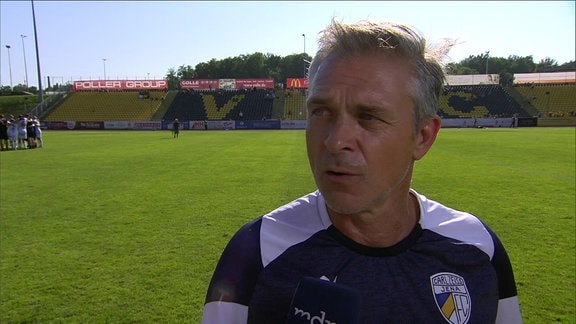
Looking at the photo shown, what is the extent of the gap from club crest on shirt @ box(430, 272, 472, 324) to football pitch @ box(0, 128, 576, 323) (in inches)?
124

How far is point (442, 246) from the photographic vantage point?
164cm

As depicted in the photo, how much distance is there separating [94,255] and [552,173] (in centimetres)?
1354

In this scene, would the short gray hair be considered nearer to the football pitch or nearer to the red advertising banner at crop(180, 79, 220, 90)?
the football pitch

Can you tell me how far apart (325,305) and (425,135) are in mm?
772

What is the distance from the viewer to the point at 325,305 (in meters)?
1.20

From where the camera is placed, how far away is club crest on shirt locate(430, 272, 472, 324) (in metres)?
1.51

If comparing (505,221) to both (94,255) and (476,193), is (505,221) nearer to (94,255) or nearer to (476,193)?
(476,193)

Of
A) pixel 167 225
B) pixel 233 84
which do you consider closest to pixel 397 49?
pixel 167 225

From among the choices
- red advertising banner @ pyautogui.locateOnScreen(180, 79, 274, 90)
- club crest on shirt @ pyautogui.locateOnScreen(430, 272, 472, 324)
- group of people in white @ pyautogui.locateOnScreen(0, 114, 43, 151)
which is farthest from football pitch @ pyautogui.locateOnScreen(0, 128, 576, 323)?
red advertising banner @ pyautogui.locateOnScreen(180, 79, 274, 90)

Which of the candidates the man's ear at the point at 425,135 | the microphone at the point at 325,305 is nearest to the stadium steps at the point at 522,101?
the man's ear at the point at 425,135

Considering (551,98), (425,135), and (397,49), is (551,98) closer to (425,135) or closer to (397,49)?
(425,135)

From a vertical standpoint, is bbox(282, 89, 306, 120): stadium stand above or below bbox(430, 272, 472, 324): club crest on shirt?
above

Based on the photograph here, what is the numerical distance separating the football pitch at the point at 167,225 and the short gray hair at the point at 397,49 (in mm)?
3379

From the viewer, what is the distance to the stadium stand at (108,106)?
203 feet
